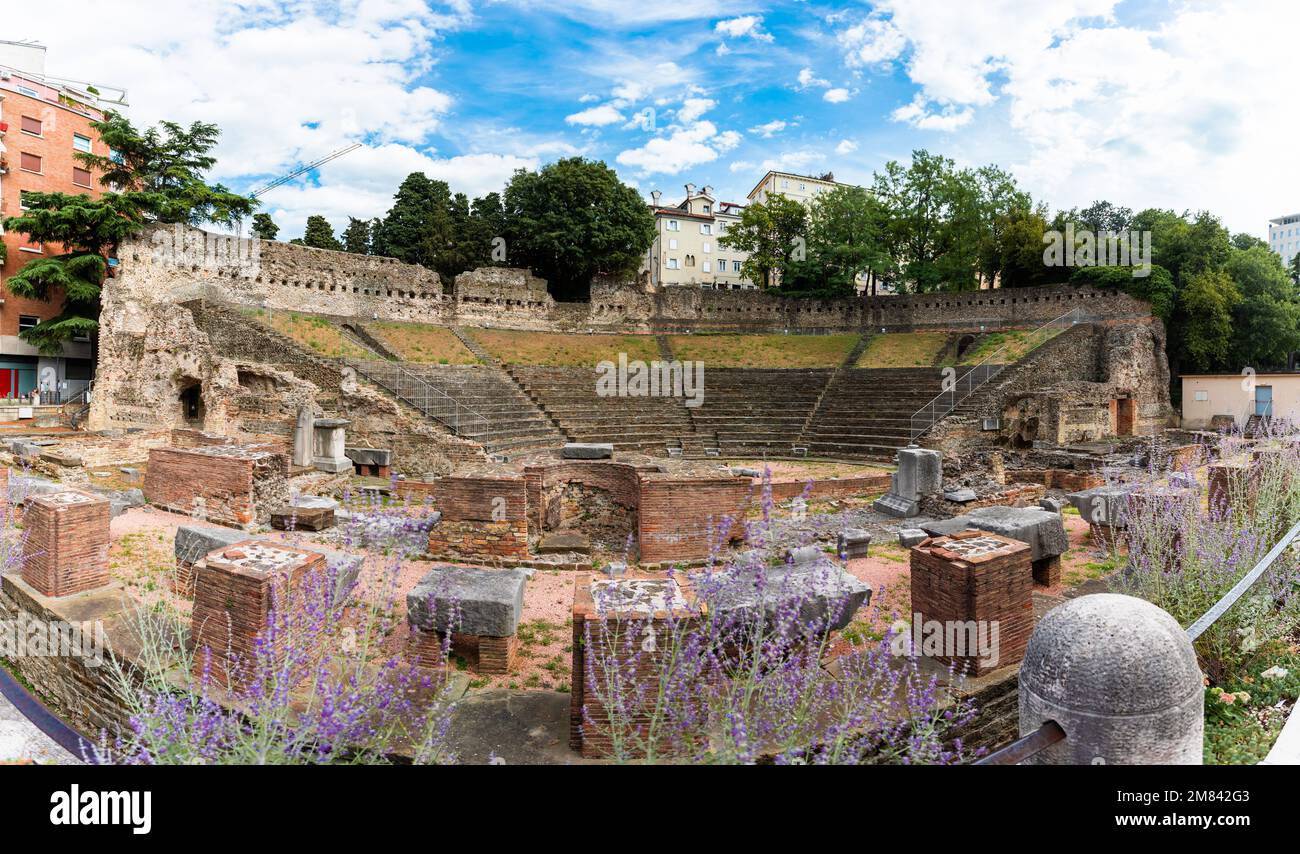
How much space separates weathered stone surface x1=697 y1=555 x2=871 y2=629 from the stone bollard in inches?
45.8

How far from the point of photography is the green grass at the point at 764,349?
2978cm

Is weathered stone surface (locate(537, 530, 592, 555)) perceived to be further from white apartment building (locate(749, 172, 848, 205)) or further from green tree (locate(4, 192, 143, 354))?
white apartment building (locate(749, 172, 848, 205))

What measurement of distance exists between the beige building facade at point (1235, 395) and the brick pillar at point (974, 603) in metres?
23.9

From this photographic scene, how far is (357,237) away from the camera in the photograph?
4656 centimetres

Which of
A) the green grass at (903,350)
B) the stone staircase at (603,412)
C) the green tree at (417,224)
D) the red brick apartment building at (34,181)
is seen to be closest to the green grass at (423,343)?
the stone staircase at (603,412)

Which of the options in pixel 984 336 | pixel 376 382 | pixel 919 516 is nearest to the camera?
pixel 919 516

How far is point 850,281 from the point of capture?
3641 centimetres

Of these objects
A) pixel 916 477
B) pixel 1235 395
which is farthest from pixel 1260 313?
pixel 916 477

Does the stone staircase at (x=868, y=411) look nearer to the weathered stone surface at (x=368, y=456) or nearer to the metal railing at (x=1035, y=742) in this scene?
the weathered stone surface at (x=368, y=456)

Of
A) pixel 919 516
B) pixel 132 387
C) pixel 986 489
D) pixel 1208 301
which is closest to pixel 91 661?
pixel 919 516

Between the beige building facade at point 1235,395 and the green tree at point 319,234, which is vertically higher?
the green tree at point 319,234

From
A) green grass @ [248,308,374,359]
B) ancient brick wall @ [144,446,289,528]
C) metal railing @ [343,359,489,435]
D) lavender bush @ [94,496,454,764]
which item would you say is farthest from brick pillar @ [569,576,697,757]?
green grass @ [248,308,374,359]
